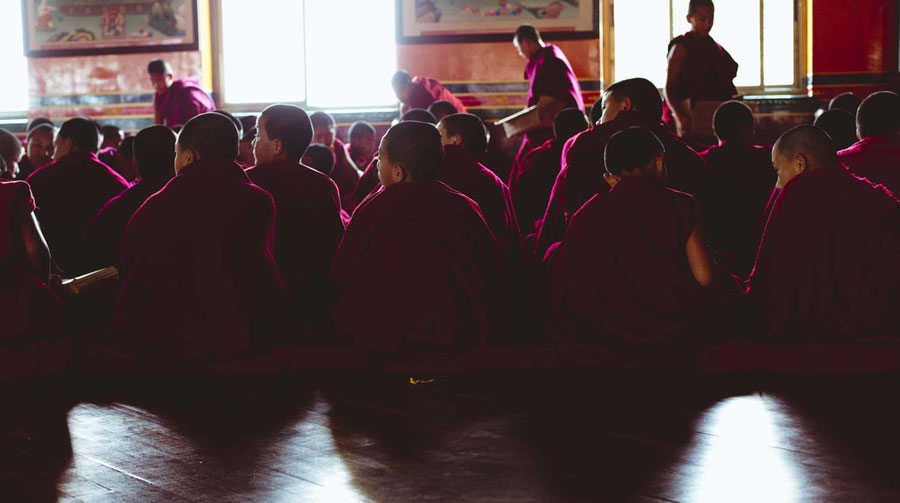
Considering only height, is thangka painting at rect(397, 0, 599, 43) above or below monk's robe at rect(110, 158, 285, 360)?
above

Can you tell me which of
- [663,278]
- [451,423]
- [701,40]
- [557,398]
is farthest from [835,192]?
[701,40]

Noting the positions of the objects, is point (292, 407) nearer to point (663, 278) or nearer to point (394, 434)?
point (394, 434)

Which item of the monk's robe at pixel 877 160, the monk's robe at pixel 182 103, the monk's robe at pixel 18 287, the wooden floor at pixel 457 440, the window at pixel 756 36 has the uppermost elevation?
the window at pixel 756 36

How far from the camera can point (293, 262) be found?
409 cm

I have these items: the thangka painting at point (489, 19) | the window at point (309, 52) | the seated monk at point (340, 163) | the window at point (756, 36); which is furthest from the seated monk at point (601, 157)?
the window at point (309, 52)

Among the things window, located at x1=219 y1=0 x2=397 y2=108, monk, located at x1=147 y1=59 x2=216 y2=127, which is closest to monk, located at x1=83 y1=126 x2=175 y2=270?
monk, located at x1=147 y1=59 x2=216 y2=127

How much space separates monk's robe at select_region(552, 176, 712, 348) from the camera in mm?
3363

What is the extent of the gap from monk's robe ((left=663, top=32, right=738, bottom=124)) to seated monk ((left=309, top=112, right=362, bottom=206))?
2126 mm

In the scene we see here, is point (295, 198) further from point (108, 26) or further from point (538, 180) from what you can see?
point (108, 26)

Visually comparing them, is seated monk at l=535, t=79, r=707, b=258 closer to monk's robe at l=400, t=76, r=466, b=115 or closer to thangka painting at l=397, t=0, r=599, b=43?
monk's robe at l=400, t=76, r=466, b=115

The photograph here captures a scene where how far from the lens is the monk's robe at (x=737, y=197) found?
468 cm

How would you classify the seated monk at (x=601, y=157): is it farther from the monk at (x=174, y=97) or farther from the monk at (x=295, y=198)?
the monk at (x=174, y=97)

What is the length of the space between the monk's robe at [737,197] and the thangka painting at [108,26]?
5.89 metres

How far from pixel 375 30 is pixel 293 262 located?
18.8 ft
